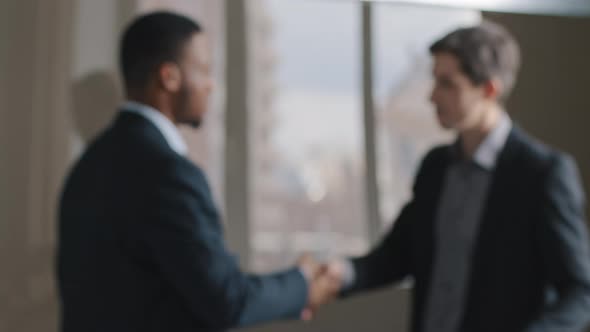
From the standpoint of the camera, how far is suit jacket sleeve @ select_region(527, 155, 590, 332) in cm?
120

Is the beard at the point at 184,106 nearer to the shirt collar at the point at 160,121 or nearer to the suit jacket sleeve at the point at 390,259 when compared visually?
the shirt collar at the point at 160,121

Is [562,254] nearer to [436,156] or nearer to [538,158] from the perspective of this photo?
[538,158]

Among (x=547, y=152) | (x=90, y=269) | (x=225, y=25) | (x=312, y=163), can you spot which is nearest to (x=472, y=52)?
(x=547, y=152)

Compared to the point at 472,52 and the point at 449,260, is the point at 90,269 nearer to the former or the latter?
the point at 449,260

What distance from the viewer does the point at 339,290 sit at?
56.2 inches

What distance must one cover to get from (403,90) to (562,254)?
0.46 m

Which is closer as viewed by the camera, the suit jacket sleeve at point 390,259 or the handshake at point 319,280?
the handshake at point 319,280

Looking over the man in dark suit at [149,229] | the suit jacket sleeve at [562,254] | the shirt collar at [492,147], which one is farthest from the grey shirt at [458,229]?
the man in dark suit at [149,229]

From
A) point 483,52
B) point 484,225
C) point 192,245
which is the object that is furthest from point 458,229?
point 192,245

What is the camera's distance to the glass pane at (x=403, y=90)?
4.85ft

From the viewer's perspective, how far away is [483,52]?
134 cm

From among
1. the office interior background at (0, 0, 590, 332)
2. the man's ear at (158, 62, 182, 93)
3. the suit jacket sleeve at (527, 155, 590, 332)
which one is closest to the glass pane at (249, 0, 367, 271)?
the office interior background at (0, 0, 590, 332)

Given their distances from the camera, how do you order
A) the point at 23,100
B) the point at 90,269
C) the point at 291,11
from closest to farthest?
the point at 90,269, the point at 23,100, the point at 291,11

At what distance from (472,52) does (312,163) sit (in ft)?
1.17
